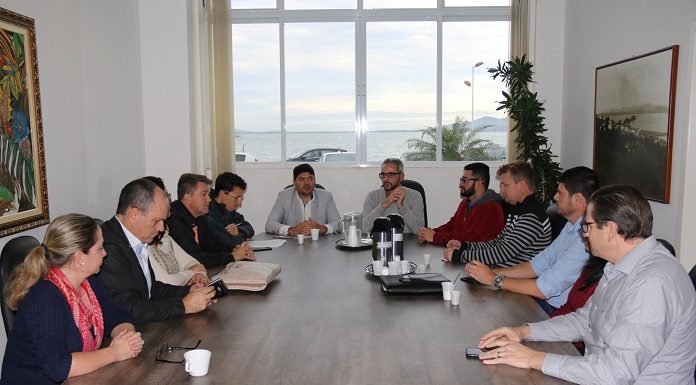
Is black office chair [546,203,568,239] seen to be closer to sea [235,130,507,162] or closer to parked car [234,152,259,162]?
sea [235,130,507,162]

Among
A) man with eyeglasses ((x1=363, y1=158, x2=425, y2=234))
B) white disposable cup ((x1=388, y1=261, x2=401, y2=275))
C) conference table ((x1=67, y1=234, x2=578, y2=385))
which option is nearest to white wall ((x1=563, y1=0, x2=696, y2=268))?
man with eyeglasses ((x1=363, y1=158, x2=425, y2=234))

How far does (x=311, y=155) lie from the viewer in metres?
7.00

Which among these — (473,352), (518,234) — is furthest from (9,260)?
(518,234)

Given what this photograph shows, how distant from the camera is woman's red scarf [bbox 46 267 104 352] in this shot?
2.08m

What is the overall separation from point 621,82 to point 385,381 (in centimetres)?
411

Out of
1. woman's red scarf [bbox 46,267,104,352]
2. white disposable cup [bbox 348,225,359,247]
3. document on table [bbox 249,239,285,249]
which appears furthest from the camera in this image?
document on table [bbox 249,239,285,249]

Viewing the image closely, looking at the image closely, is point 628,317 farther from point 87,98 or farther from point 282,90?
point 282,90

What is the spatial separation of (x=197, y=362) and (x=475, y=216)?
2.72m

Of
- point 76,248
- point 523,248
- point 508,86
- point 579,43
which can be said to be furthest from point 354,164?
point 76,248

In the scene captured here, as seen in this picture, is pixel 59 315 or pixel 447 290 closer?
pixel 59 315

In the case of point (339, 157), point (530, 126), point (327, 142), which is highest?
point (530, 126)

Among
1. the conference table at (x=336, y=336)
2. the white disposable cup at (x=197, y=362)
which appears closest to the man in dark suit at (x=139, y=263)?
the conference table at (x=336, y=336)

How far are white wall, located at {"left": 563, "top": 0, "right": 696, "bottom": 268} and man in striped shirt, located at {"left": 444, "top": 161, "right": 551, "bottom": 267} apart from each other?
1.26 m

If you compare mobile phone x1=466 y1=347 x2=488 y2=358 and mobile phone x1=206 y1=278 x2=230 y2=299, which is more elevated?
mobile phone x1=206 y1=278 x2=230 y2=299
